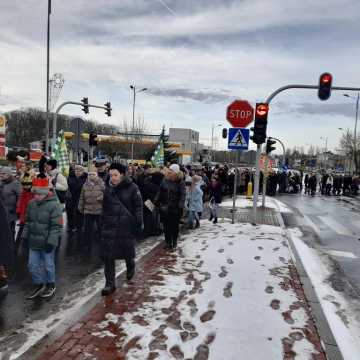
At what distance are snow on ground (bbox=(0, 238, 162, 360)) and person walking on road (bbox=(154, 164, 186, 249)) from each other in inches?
82.1

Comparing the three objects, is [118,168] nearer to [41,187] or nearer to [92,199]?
[41,187]

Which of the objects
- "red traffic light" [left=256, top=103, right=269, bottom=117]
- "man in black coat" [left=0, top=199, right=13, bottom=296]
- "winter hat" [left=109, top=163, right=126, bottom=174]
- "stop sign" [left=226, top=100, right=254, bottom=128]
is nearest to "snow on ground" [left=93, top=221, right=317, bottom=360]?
"man in black coat" [left=0, top=199, right=13, bottom=296]

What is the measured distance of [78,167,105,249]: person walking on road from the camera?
29.6 feet

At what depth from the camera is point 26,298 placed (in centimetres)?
568

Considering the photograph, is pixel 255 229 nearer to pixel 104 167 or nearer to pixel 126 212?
pixel 104 167

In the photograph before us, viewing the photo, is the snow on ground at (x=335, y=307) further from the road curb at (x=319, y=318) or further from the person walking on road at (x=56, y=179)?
the person walking on road at (x=56, y=179)

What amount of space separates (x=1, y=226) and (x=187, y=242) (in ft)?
21.1

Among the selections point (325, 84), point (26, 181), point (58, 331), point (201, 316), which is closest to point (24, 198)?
point (26, 181)

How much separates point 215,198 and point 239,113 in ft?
9.06

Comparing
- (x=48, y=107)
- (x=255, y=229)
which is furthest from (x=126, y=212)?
(x=48, y=107)

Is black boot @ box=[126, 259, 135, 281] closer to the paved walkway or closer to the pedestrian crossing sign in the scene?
the paved walkway

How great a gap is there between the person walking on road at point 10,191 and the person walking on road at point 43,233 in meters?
2.10

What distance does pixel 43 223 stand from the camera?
5.68 meters

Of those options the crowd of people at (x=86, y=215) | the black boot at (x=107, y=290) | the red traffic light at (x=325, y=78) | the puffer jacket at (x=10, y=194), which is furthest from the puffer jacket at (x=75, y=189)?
the red traffic light at (x=325, y=78)
